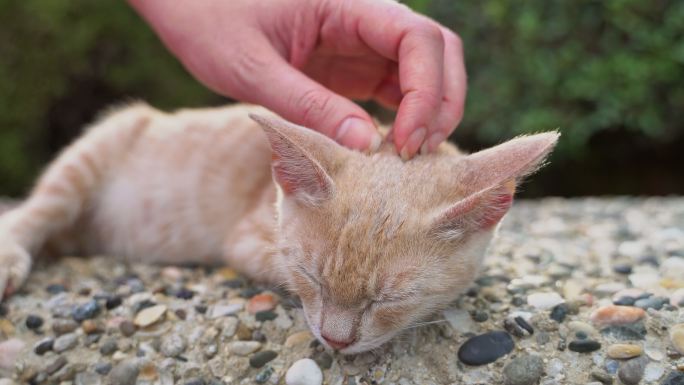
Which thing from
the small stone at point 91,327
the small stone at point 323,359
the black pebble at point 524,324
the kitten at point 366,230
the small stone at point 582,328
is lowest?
the small stone at point 582,328

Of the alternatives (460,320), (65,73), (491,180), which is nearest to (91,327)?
(460,320)

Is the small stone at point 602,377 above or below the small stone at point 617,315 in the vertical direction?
above

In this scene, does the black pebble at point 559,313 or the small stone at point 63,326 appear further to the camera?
the small stone at point 63,326

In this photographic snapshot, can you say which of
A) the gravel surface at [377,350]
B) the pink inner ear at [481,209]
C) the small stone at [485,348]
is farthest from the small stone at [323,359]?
the pink inner ear at [481,209]

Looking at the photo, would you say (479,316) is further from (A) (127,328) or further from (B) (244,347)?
(A) (127,328)

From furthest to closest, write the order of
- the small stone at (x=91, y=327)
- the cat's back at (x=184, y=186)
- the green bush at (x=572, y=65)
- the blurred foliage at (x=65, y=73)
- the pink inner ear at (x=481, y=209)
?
the blurred foliage at (x=65, y=73) < the green bush at (x=572, y=65) < the cat's back at (x=184, y=186) < the small stone at (x=91, y=327) < the pink inner ear at (x=481, y=209)

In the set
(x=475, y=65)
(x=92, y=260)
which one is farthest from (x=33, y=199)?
(x=475, y=65)

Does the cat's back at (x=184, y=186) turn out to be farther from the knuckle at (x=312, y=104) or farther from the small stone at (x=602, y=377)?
the small stone at (x=602, y=377)
